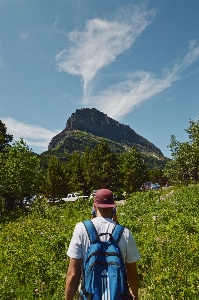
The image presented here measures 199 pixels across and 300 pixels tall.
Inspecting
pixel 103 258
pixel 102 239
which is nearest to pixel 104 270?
pixel 103 258

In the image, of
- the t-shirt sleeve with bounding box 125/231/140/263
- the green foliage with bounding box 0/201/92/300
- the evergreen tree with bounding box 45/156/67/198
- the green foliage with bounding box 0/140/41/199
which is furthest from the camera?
the evergreen tree with bounding box 45/156/67/198

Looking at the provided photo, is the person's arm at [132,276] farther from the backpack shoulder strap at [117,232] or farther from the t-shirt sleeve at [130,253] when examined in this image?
the backpack shoulder strap at [117,232]

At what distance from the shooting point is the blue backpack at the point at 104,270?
3033 millimetres

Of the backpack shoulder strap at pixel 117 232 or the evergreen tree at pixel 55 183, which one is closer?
the backpack shoulder strap at pixel 117 232

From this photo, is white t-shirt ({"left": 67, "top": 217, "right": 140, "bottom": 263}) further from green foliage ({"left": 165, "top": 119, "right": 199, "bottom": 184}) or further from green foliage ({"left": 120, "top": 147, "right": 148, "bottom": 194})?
green foliage ({"left": 120, "top": 147, "right": 148, "bottom": 194})

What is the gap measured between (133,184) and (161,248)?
4706cm

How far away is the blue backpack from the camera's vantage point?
3.03 m

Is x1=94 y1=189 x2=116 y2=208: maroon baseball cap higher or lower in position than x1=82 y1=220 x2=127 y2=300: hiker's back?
higher

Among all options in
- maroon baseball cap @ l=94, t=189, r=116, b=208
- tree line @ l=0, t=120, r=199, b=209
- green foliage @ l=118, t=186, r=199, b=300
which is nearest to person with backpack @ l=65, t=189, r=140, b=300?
maroon baseball cap @ l=94, t=189, r=116, b=208

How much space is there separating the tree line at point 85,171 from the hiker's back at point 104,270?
2443 cm

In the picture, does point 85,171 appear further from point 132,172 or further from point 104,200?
point 104,200

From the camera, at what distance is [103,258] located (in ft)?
10.4

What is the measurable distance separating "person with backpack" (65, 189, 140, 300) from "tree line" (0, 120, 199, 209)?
24228 mm

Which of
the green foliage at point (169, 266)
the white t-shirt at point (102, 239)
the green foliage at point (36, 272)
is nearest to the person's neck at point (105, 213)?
the white t-shirt at point (102, 239)
